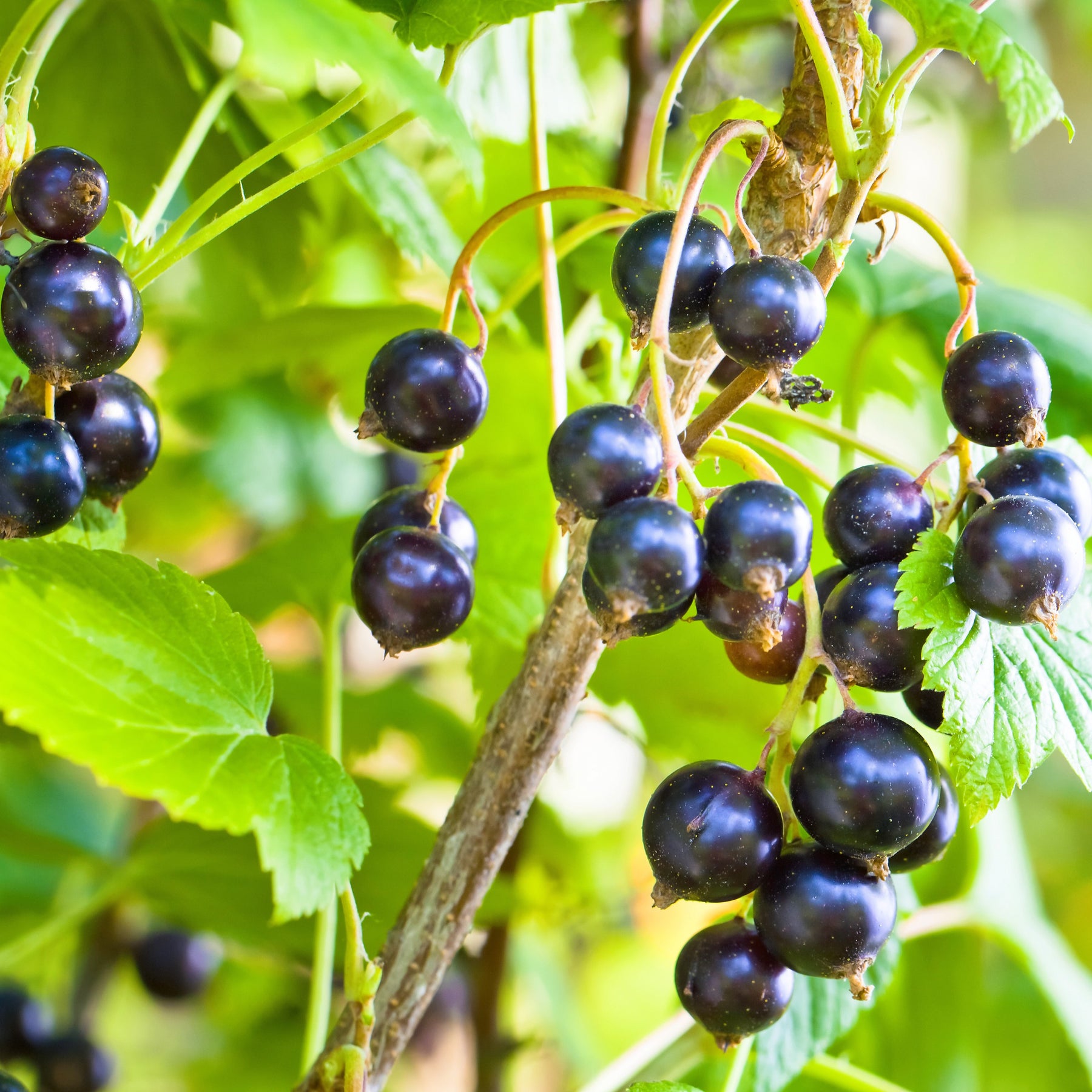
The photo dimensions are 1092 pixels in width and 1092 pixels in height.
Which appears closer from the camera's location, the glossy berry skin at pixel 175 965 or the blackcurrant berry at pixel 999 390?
the blackcurrant berry at pixel 999 390

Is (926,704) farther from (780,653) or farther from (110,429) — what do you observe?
(110,429)

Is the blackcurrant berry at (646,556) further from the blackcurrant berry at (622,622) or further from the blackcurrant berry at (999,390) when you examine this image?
the blackcurrant berry at (999,390)

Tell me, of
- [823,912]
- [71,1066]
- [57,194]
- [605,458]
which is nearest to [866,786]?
[823,912]

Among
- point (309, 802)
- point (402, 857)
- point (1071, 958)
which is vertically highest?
point (309, 802)

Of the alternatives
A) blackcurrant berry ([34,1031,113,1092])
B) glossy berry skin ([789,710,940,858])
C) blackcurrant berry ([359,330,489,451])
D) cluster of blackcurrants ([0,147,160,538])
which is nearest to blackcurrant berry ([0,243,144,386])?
cluster of blackcurrants ([0,147,160,538])

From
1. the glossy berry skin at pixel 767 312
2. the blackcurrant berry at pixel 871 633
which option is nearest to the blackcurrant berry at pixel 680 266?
the glossy berry skin at pixel 767 312

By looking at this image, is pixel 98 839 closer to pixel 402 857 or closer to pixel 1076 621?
pixel 402 857

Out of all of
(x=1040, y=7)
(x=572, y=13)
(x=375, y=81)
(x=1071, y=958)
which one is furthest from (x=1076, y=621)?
(x=1040, y=7)
